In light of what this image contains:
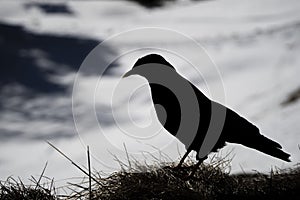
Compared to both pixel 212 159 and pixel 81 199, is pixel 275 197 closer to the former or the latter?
pixel 212 159

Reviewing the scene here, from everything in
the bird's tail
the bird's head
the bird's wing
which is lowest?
the bird's tail

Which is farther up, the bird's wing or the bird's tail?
the bird's wing

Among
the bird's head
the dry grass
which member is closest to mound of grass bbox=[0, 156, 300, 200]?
the dry grass

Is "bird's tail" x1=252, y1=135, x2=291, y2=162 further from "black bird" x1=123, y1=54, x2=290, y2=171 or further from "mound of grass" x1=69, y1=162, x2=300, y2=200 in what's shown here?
"mound of grass" x1=69, y1=162, x2=300, y2=200

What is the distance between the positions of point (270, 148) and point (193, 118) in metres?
1.01

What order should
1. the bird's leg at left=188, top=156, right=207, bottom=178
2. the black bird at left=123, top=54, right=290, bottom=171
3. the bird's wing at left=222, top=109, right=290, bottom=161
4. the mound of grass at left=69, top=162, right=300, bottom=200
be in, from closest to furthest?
the mound of grass at left=69, top=162, right=300, bottom=200
the bird's leg at left=188, top=156, right=207, bottom=178
the black bird at left=123, top=54, right=290, bottom=171
the bird's wing at left=222, top=109, right=290, bottom=161

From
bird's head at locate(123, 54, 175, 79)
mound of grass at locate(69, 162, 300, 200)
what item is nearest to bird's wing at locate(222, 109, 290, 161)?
mound of grass at locate(69, 162, 300, 200)

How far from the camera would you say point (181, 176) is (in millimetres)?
5016

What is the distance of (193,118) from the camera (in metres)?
5.63

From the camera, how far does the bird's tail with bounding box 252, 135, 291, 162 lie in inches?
217

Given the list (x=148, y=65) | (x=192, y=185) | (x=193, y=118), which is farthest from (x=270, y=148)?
(x=148, y=65)

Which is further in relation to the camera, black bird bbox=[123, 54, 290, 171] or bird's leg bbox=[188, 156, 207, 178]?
black bird bbox=[123, 54, 290, 171]

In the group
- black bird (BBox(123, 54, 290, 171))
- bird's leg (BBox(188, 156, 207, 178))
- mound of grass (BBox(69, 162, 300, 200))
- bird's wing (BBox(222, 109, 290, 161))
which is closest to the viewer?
mound of grass (BBox(69, 162, 300, 200))

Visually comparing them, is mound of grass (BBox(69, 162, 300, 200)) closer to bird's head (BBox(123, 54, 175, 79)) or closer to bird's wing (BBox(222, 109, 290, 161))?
bird's wing (BBox(222, 109, 290, 161))
